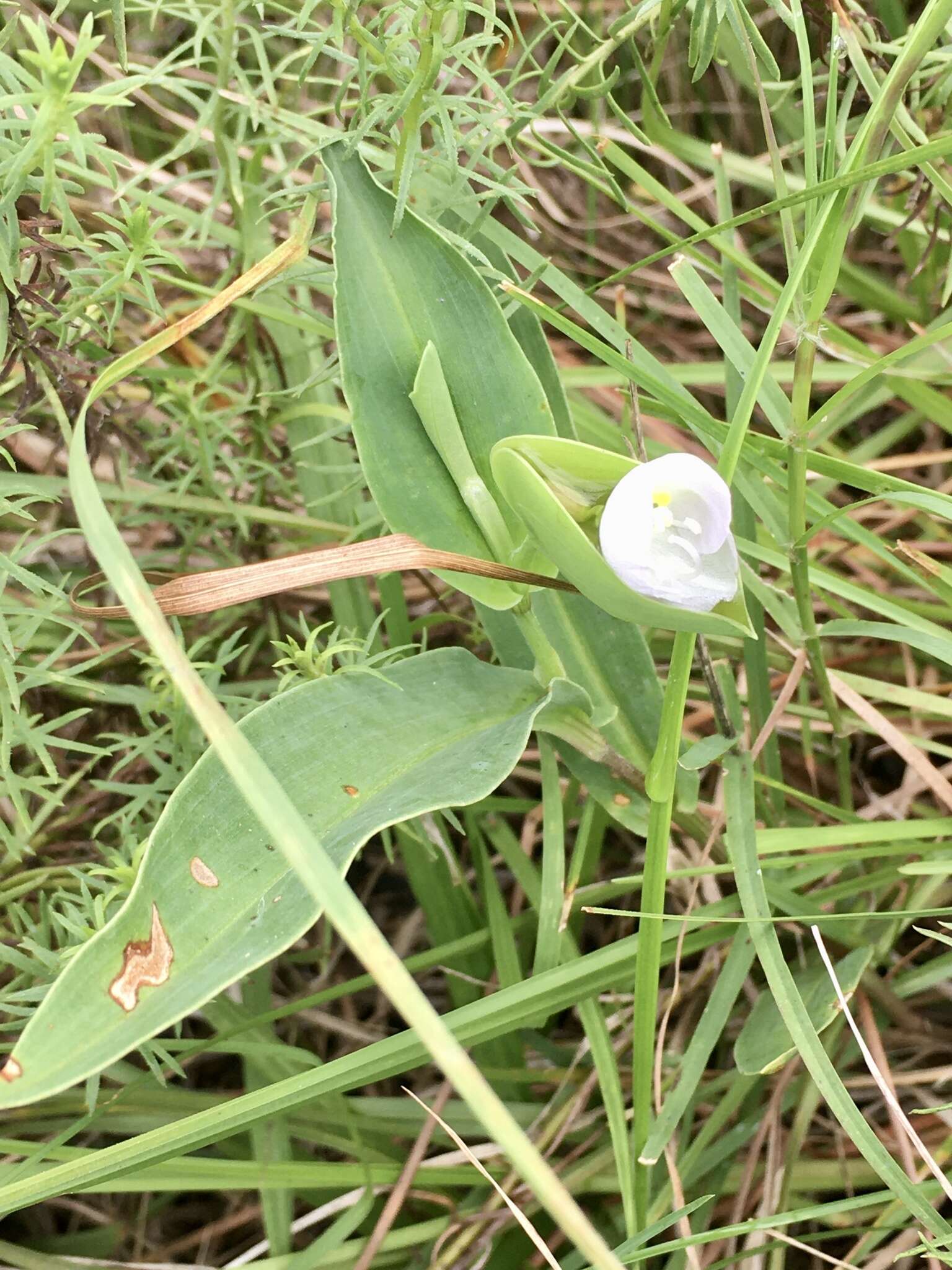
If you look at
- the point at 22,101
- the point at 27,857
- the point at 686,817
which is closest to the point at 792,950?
the point at 686,817

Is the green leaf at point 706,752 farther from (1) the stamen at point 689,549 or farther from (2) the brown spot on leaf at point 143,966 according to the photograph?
(2) the brown spot on leaf at point 143,966

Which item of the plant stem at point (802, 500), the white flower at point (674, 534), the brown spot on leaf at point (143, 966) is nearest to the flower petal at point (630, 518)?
the white flower at point (674, 534)

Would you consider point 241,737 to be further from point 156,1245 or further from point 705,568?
point 156,1245

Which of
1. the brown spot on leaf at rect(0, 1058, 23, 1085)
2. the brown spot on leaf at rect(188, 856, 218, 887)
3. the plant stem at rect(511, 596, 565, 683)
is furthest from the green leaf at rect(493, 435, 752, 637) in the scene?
the brown spot on leaf at rect(0, 1058, 23, 1085)

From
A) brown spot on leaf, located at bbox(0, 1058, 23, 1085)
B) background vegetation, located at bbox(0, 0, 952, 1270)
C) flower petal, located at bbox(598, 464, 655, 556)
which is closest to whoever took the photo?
brown spot on leaf, located at bbox(0, 1058, 23, 1085)

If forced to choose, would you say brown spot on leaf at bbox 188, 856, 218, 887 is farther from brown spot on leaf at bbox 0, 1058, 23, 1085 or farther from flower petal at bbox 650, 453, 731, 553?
flower petal at bbox 650, 453, 731, 553

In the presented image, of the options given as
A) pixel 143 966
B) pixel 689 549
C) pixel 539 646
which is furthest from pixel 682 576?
pixel 143 966
